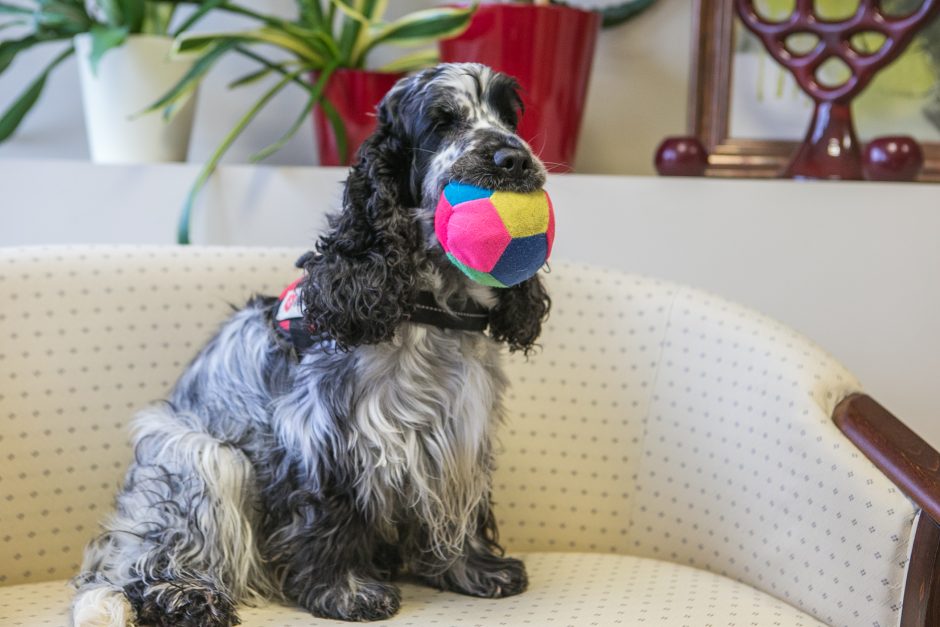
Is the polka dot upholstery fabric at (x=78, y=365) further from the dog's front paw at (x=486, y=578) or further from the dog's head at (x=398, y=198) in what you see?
the dog's front paw at (x=486, y=578)

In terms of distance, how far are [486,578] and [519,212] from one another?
2.19ft

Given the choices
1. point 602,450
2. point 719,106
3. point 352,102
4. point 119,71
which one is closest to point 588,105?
point 719,106

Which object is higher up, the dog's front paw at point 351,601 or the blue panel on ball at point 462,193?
the blue panel on ball at point 462,193

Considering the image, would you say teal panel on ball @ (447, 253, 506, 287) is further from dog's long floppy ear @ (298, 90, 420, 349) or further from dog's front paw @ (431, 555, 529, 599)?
dog's front paw @ (431, 555, 529, 599)

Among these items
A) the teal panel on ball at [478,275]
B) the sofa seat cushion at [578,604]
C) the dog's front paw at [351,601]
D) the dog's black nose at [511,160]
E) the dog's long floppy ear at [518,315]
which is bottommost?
the sofa seat cushion at [578,604]

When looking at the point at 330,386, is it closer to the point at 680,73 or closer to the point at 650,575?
the point at 650,575

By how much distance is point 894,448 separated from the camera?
5.15 feet

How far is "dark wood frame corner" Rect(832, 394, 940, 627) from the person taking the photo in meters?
1.48

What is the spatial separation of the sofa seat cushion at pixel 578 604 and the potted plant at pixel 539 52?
857mm

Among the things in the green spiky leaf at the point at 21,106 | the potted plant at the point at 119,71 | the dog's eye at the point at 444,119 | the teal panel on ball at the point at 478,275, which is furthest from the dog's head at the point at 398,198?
the green spiky leaf at the point at 21,106

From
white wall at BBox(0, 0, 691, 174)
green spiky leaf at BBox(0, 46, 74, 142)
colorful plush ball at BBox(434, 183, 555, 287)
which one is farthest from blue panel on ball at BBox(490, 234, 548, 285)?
green spiky leaf at BBox(0, 46, 74, 142)

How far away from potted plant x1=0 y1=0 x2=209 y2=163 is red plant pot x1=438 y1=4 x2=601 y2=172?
0.59 m

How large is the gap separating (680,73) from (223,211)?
1.13 meters

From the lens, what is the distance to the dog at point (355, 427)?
5.03ft
